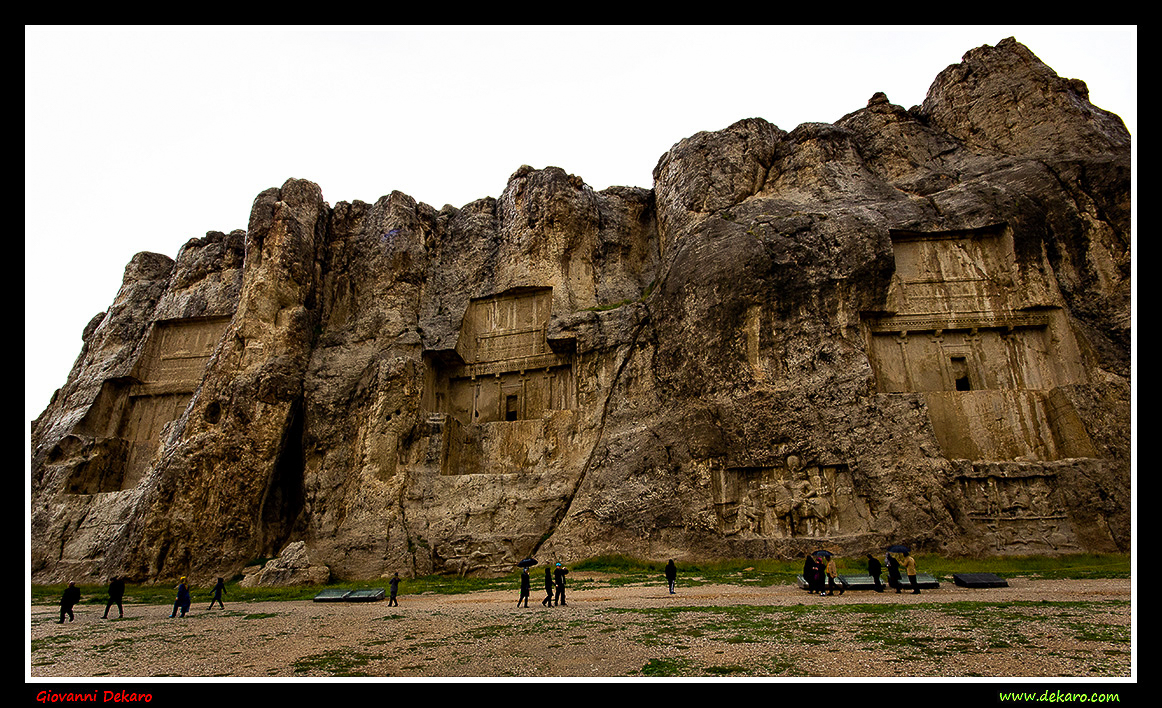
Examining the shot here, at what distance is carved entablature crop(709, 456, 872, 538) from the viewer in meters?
21.7

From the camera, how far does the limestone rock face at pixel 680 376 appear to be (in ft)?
73.6

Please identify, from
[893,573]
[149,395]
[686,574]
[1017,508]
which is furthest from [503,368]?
[1017,508]

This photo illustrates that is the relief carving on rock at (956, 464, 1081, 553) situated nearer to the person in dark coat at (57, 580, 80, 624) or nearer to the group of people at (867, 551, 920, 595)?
the group of people at (867, 551, 920, 595)

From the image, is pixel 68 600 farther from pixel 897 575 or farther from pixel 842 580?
pixel 897 575

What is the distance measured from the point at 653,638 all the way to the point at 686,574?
11003 mm

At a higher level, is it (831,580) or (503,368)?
(503,368)

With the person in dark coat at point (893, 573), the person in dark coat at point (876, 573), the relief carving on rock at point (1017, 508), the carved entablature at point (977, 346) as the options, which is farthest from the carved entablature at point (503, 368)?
the person in dark coat at point (893, 573)

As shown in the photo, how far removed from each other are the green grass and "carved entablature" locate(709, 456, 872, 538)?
131cm

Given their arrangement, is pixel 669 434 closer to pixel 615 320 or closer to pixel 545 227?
pixel 615 320

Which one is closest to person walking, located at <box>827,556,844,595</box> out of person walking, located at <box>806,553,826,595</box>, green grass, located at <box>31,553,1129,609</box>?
person walking, located at <box>806,553,826,595</box>

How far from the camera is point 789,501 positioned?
22125 mm

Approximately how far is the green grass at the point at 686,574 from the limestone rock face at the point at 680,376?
0.67 metres

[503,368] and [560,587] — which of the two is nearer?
[560,587]

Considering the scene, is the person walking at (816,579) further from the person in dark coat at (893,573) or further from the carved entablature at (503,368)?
the carved entablature at (503,368)
